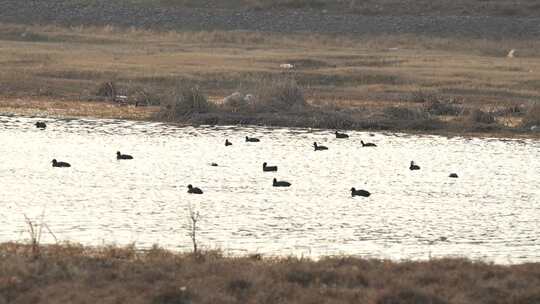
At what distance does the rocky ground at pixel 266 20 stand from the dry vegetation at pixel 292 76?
4.28 metres

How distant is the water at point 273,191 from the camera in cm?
2391

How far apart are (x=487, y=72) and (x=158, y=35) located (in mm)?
32906

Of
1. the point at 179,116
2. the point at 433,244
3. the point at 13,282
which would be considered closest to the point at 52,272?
the point at 13,282

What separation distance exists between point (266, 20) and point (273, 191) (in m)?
70.4

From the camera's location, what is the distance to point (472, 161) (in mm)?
39688

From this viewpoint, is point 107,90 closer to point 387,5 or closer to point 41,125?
point 41,125

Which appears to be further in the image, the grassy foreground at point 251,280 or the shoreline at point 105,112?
the shoreline at point 105,112

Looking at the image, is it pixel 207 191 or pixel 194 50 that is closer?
pixel 207 191

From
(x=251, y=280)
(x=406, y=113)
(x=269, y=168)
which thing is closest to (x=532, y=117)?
(x=406, y=113)

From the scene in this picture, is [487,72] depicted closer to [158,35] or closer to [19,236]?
[158,35]

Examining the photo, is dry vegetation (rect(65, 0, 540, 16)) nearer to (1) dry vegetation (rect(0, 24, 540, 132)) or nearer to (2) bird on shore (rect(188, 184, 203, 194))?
(1) dry vegetation (rect(0, 24, 540, 132))

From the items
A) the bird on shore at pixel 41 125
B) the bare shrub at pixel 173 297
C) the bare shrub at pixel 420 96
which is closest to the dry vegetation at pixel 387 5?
the bare shrub at pixel 420 96

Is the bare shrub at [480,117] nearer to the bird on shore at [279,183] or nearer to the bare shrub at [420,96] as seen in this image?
the bare shrub at [420,96]

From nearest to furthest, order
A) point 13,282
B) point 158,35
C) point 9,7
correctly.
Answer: point 13,282 < point 158,35 < point 9,7
